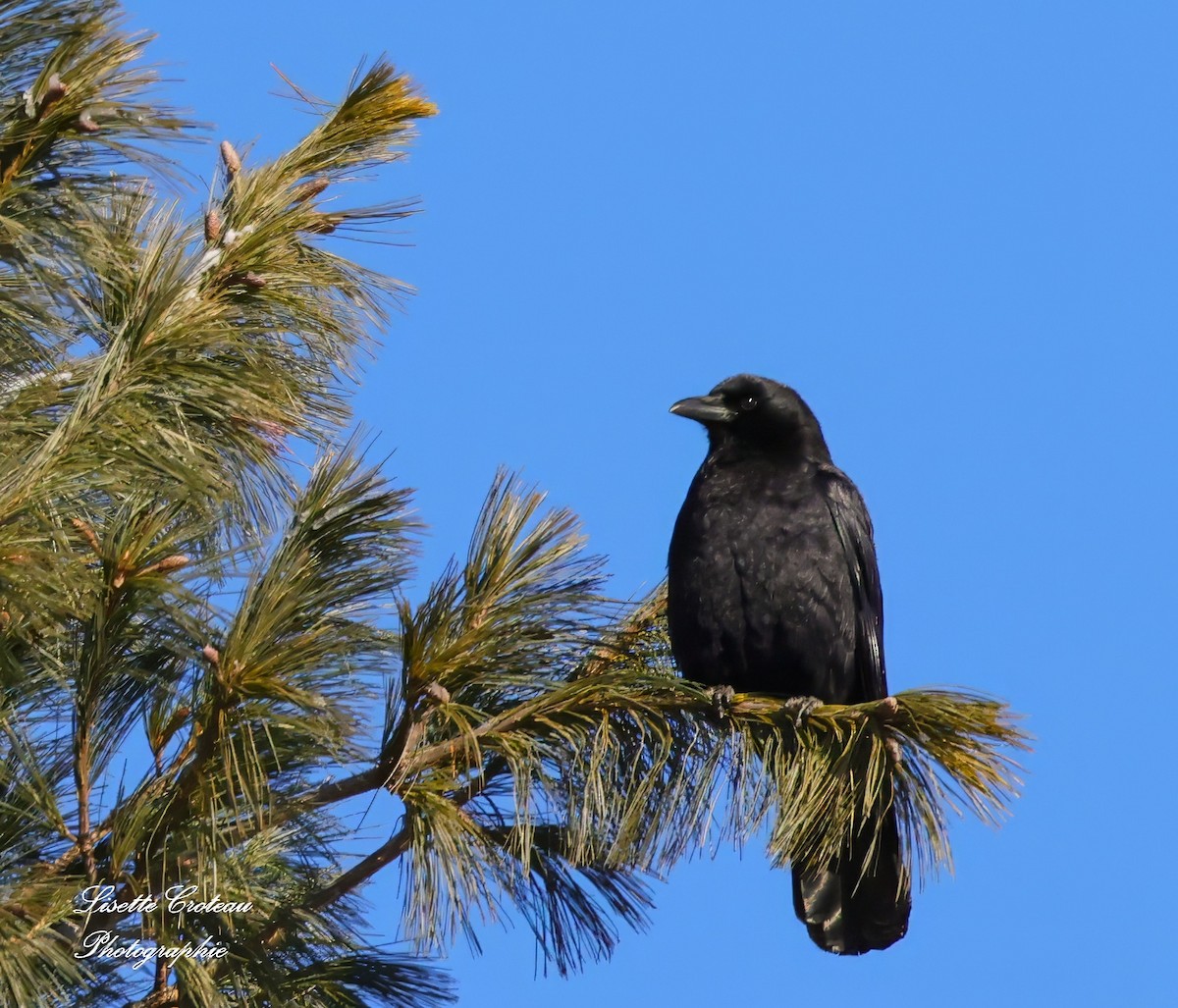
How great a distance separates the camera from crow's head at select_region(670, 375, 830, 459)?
17.9ft

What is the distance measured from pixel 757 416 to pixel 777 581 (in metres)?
0.81

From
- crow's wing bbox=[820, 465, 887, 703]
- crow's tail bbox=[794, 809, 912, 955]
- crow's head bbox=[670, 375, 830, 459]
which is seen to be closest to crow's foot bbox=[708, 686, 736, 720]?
crow's tail bbox=[794, 809, 912, 955]

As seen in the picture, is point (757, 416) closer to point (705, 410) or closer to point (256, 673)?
point (705, 410)

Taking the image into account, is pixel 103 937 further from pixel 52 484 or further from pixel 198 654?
pixel 52 484

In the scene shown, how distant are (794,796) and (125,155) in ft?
6.63

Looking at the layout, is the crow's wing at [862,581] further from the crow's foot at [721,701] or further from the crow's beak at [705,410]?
the crow's foot at [721,701]

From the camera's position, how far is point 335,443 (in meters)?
3.81

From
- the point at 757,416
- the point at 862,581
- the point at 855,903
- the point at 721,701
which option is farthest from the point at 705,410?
the point at 721,701

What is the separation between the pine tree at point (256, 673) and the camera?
2959mm

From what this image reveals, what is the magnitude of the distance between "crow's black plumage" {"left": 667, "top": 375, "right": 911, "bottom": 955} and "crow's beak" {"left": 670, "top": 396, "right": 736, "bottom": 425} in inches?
6.4

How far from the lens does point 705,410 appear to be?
5578 mm

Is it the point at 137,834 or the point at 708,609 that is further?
the point at 708,609

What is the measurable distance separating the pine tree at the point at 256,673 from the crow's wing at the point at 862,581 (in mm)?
1486

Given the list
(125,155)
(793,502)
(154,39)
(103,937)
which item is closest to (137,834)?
(103,937)
